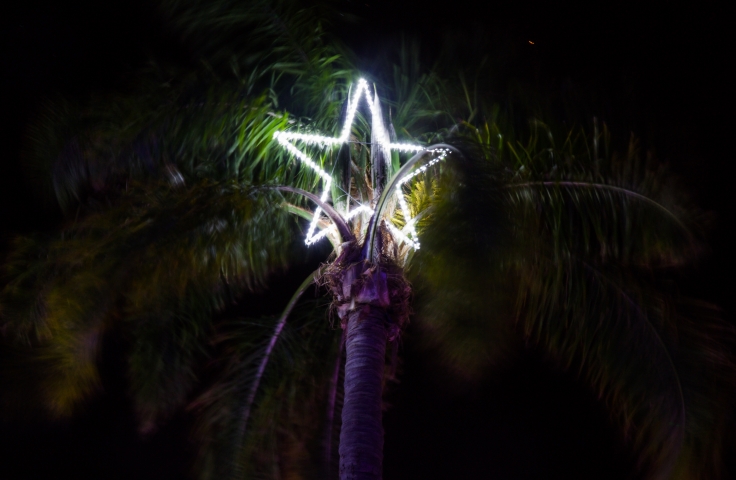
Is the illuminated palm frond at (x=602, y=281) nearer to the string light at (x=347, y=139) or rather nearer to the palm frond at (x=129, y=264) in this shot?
the string light at (x=347, y=139)

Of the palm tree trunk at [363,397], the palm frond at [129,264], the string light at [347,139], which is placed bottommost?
the palm tree trunk at [363,397]

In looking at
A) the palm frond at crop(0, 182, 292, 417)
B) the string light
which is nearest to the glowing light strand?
the string light

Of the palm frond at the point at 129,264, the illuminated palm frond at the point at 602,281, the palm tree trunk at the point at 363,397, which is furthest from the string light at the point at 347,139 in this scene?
the palm tree trunk at the point at 363,397

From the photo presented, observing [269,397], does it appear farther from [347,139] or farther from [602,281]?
[602,281]

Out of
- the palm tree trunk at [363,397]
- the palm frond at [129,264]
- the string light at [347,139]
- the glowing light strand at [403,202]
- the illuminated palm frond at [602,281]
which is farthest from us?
the string light at [347,139]

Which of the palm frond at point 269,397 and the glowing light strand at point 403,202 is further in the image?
the palm frond at point 269,397

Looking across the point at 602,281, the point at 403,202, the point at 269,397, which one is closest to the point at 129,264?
the point at 269,397

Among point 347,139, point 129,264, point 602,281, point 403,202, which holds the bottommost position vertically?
point 602,281

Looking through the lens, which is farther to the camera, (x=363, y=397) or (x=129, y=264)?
(x=129, y=264)

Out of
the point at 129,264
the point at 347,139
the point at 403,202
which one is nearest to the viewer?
the point at 129,264
